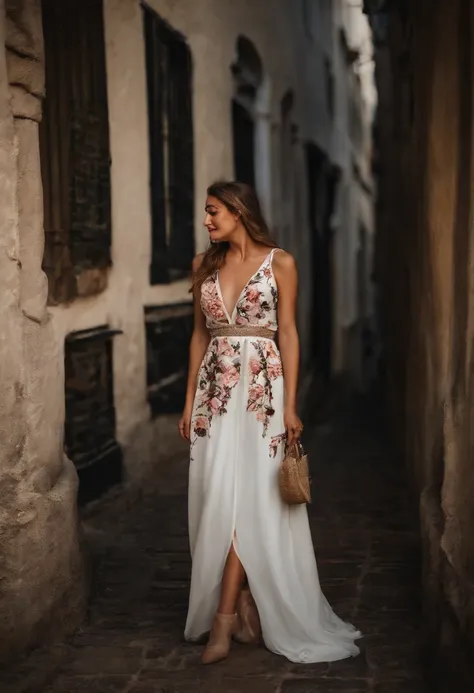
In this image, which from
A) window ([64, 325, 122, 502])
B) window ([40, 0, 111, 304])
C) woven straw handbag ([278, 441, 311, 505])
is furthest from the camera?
window ([64, 325, 122, 502])

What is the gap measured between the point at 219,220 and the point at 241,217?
11 centimetres

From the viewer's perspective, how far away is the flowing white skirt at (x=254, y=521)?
5.00 metres

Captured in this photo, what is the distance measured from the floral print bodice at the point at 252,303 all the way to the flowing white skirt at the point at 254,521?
0.10 m

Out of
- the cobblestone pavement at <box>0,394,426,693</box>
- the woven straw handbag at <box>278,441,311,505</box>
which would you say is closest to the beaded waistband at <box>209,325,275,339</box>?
the woven straw handbag at <box>278,441,311,505</box>

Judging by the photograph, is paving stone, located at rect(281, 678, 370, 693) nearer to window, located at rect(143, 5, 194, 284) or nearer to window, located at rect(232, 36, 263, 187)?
window, located at rect(143, 5, 194, 284)

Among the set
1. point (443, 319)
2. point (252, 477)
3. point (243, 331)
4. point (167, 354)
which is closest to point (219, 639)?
point (252, 477)

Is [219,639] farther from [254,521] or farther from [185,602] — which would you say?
[185,602]

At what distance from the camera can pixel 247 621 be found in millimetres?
5152

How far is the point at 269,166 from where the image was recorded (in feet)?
46.2

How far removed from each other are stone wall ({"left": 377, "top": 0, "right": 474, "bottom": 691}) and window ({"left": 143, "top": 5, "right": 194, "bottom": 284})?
198cm

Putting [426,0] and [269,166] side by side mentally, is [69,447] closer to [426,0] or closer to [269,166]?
[426,0]

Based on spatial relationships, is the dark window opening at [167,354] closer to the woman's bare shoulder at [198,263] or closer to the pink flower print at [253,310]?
the woman's bare shoulder at [198,263]

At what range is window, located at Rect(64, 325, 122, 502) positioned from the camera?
7410mm

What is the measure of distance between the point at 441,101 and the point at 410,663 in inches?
110
